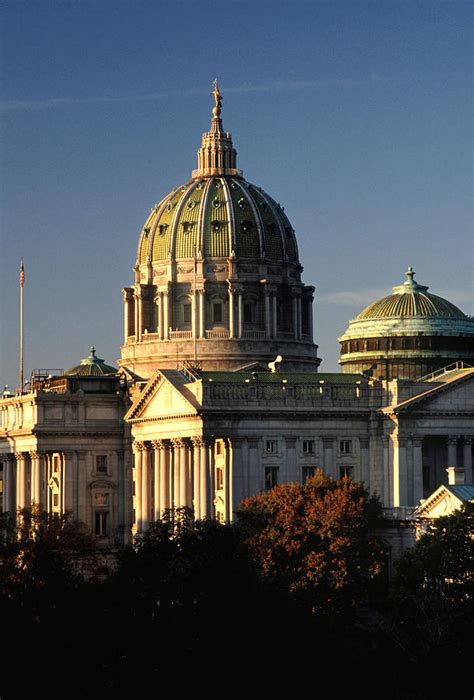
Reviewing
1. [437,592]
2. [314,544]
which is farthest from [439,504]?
[437,592]

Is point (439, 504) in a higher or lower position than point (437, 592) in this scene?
higher

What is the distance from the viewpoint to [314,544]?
170500 millimetres

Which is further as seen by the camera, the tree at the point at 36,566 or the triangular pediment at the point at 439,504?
the triangular pediment at the point at 439,504

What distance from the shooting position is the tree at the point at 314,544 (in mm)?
164125

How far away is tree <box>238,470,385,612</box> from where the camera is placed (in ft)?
538

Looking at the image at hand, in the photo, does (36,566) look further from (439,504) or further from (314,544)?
(439,504)

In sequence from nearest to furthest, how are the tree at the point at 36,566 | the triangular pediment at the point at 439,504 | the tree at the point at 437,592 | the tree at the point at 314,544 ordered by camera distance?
the tree at the point at 437,592 → the tree at the point at 36,566 → the tree at the point at 314,544 → the triangular pediment at the point at 439,504

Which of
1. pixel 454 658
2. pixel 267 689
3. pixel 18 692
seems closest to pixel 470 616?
pixel 454 658

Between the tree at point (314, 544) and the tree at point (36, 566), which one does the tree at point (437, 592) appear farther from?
the tree at point (36, 566)

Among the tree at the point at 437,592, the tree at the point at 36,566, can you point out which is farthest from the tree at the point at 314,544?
the tree at the point at 36,566

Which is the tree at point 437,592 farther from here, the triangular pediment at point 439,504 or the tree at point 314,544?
the triangular pediment at point 439,504

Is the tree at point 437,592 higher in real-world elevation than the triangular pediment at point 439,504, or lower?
lower

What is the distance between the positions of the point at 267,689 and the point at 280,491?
180 feet

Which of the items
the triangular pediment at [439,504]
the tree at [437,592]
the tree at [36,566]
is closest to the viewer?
the tree at [437,592]
